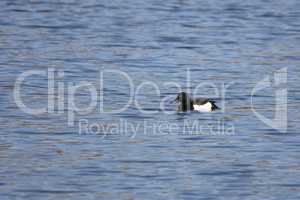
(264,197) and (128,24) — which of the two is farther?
(128,24)

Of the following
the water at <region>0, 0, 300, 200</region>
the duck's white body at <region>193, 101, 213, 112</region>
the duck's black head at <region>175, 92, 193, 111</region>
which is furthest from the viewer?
the duck's black head at <region>175, 92, 193, 111</region>

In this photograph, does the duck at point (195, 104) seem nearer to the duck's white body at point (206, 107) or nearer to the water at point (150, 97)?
the duck's white body at point (206, 107)

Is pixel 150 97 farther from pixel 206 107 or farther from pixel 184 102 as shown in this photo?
pixel 206 107

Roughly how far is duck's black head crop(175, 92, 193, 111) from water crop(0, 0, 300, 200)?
224mm

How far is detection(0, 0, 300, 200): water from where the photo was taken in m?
13.1

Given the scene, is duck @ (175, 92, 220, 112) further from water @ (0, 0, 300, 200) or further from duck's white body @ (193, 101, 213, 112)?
water @ (0, 0, 300, 200)

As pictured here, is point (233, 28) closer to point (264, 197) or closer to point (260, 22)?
point (260, 22)

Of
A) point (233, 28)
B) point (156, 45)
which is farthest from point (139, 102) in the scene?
point (233, 28)

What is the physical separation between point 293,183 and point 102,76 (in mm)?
8843

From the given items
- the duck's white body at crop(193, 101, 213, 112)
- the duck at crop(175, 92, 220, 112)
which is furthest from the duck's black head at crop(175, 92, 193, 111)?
the duck's white body at crop(193, 101, 213, 112)

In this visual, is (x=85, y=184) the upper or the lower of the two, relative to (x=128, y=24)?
lower

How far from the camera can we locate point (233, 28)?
1163 inches

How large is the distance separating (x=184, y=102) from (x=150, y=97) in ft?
4.35

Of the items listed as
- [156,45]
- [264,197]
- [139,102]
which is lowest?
[264,197]
